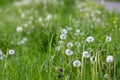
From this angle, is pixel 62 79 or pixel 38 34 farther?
pixel 38 34

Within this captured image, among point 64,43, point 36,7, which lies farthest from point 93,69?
point 36,7

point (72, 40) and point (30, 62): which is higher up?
point (72, 40)

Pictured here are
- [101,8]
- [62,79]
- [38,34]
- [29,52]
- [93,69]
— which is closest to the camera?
[93,69]

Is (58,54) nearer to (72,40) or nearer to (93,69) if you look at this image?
(72,40)

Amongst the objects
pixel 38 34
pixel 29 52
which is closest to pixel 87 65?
pixel 29 52

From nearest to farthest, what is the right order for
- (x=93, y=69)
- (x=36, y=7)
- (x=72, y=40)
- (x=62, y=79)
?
(x=93, y=69), (x=62, y=79), (x=72, y=40), (x=36, y=7)

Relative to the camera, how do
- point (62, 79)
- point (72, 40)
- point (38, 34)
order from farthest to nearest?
point (38, 34) < point (72, 40) < point (62, 79)

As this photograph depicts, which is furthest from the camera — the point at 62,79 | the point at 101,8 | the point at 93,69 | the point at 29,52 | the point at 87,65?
the point at 101,8

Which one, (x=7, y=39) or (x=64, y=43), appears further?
(x=7, y=39)

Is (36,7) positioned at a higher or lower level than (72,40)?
lower

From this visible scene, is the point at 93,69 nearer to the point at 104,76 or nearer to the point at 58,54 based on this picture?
the point at 104,76
